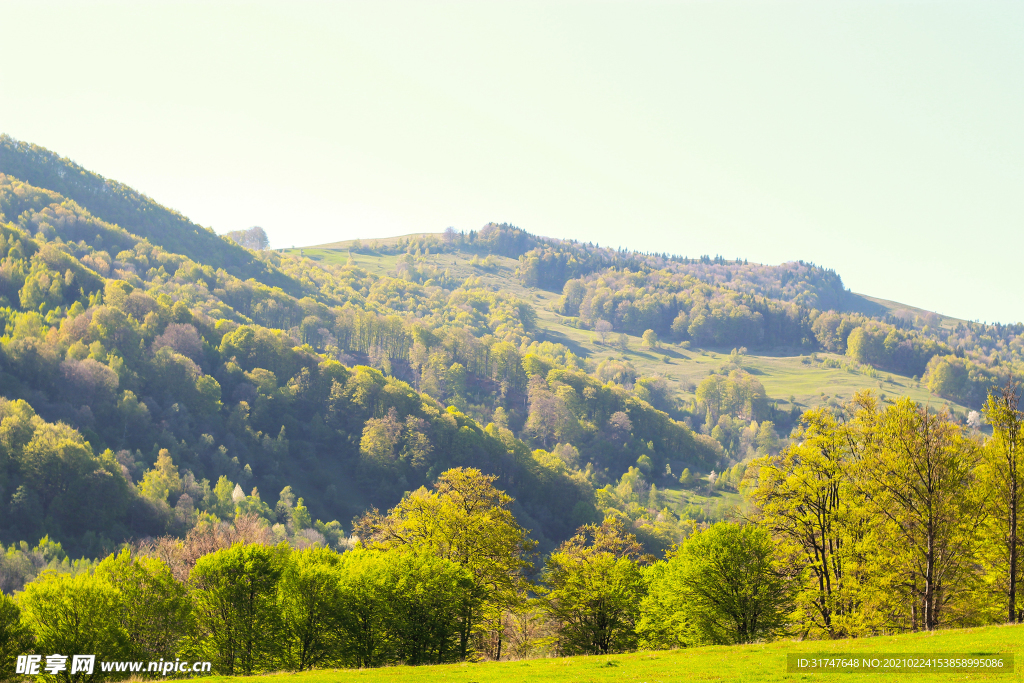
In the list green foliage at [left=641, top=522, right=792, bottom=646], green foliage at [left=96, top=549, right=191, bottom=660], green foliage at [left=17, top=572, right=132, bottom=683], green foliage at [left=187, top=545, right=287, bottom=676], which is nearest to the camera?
green foliage at [left=17, top=572, right=132, bottom=683]

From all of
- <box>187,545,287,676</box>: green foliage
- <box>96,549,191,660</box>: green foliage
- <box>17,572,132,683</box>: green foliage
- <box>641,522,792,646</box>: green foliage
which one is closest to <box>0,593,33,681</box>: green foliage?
<box>17,572,132,683</box>: green foliage

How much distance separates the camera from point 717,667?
29906mm

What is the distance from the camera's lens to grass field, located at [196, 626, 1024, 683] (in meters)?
26.2

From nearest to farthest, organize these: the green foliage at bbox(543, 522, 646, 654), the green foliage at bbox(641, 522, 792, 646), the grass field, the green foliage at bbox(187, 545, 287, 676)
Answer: the grass field → the green foliage at bbox(187, 545, 287, 676) → the green foliage at bbox(641, 522, 792, 646) → the green foliage at bbox(543, 522, 646, 654)

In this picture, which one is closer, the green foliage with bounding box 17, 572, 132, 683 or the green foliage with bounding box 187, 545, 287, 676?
the green foliage with bounding box 17, 572, 132, 683

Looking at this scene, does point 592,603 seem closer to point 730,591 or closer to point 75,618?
point 730,591

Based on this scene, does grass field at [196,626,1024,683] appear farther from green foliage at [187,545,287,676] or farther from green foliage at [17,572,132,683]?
green foliage at [17,572,132,683]

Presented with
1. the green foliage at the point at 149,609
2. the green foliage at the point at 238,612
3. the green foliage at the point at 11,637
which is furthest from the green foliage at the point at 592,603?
the green foliage at the point at 11,637

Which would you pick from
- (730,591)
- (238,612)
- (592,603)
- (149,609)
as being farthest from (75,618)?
(730,591)

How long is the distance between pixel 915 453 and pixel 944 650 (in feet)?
43.4

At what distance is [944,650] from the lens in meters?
27.1

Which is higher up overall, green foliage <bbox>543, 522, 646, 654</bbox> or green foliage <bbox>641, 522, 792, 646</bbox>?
green foliage <bbox>641, 522, 792, 646</bbox>

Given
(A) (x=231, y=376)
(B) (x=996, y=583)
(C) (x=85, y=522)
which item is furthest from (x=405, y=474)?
(B) (x=996, y=583)

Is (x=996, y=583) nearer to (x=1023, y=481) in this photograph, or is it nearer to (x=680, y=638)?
(x=1023, y=481)
